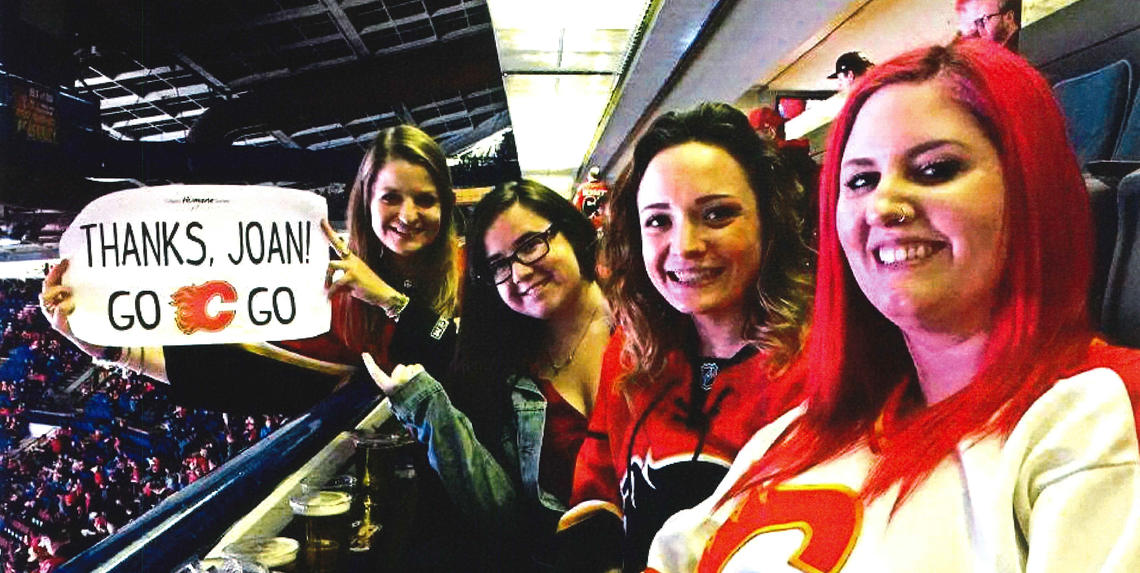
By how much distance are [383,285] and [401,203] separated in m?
0.24

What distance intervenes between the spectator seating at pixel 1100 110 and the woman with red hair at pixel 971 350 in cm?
52

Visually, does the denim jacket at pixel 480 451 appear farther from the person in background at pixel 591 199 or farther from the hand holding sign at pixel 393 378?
the person in background at pixel 591 199

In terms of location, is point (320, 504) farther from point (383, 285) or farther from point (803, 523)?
point (803, 523)

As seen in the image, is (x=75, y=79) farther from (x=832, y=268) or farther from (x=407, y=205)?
(x=832, y=268)

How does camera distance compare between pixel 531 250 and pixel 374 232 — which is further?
pixel 374 232

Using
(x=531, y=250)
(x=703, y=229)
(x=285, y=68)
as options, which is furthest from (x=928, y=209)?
(x=285, y=68)

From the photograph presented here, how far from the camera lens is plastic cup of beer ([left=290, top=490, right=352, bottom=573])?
1.58 meters

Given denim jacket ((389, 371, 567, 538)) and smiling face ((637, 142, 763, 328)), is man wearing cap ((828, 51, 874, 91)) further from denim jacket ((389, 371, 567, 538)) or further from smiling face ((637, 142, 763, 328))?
denim jacket ((389, 371, 567, 538))

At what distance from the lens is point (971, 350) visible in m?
0.77

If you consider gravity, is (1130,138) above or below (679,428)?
above

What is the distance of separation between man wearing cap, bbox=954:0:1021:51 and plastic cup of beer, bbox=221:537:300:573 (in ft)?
4.89

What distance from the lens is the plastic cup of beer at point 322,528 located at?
1.58 m

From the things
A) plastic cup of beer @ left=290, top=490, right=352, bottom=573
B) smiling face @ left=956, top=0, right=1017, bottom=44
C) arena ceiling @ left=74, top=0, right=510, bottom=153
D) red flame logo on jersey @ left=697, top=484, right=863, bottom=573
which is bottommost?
plastic cup of beer @ left=290, top=490, right=352, bottom=573

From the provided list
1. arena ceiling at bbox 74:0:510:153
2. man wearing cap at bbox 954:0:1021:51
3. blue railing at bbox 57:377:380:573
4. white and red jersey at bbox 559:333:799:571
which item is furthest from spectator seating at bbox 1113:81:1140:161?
arena ceiling at bbox 74:0:510:153
